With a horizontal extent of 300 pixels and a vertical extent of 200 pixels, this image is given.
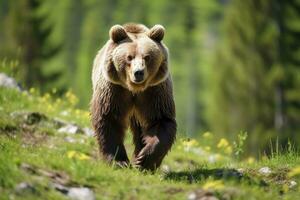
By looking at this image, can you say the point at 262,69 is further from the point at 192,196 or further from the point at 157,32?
the point at 192,196

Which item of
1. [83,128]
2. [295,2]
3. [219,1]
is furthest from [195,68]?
[83,128]

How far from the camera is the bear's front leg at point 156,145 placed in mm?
8586

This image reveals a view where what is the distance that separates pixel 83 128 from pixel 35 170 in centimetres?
545

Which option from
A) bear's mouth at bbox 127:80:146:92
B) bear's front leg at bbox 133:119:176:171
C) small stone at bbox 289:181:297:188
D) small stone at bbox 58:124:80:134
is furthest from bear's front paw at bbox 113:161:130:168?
small stone at bbox 58:124:80:134

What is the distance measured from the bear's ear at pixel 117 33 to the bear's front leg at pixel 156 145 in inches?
45.4

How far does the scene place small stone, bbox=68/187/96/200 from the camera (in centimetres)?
621

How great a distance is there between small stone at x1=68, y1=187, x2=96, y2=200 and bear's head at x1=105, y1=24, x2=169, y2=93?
2469 millimetres

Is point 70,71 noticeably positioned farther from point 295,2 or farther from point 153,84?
point 153,84

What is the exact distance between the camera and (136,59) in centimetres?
877

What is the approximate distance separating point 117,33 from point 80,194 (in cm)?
335

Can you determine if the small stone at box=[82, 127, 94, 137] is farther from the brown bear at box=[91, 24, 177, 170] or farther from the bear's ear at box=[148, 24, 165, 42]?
the bear's ear at box=[148, 24, 165, 42]

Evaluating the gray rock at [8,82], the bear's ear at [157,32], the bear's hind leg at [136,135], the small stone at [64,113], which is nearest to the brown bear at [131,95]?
the bear's ear at [157,32]

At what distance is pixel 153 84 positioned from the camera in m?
9.05

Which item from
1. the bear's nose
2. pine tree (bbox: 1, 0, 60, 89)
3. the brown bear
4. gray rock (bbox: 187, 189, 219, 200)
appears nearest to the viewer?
gray rock (bbox: 187, 189, 219, 200)
